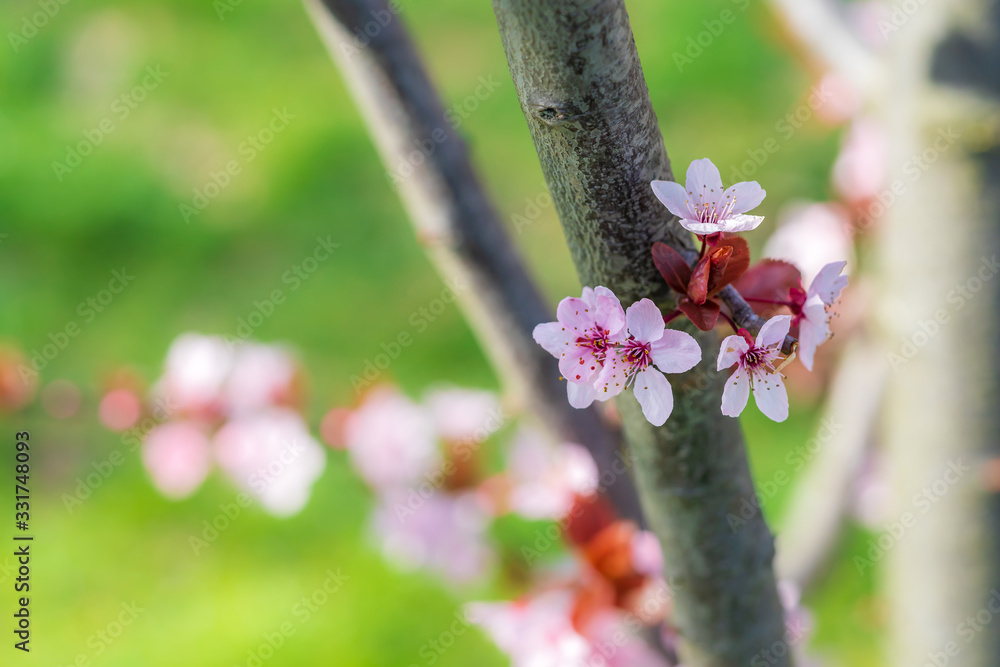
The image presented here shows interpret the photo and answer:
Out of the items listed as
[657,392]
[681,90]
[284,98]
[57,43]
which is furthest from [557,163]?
[57,43]

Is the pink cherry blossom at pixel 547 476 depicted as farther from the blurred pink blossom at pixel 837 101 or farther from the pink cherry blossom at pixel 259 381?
the blurred pink blossom at pixel 837 101

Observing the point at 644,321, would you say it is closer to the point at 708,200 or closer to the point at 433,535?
the point at 708,200

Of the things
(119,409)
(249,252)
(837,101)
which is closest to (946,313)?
(837,101)

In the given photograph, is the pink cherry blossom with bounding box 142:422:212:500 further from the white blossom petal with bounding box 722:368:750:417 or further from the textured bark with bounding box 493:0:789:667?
the white blossom petal with bounding box 722:368:750:417

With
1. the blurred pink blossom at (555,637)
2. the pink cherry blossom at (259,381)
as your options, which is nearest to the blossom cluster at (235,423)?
the pink cherry blossom at (259,381)

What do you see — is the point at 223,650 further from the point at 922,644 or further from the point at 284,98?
the point at 284,98

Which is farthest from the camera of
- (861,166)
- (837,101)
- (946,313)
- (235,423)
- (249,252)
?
(249,252)
